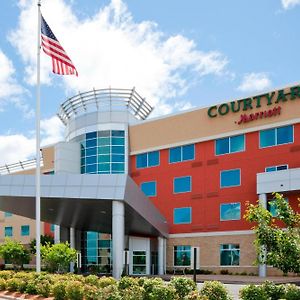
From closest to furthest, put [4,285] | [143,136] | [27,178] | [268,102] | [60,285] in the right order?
[60,285] < [4,285] < [27,178] < [268,102] < [143,136]

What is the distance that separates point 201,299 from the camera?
14.2m

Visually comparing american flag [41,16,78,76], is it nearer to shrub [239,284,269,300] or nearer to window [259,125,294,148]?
shrub [239,284,269,300]

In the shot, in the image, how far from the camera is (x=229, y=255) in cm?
4184

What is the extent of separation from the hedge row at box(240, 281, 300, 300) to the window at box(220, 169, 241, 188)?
2725 cm

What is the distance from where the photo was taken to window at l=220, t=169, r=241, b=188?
138 feet

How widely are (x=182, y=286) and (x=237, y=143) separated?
2778 centimetres

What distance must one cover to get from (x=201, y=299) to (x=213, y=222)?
29.3 m

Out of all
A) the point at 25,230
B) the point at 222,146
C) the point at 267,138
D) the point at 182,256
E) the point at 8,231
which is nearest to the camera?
the point at 267,138

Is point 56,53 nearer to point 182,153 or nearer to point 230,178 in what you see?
point 230,178

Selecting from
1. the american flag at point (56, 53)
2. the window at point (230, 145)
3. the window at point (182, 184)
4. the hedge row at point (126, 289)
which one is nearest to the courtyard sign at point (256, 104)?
the window at point (230, 145)

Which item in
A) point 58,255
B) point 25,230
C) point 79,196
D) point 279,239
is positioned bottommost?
point 25,230

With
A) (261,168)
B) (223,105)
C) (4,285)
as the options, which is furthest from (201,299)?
(223,105)

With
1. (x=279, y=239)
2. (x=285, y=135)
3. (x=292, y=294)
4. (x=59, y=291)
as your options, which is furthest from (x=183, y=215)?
(x=279, y=239)

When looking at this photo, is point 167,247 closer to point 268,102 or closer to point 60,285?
point 268,102
